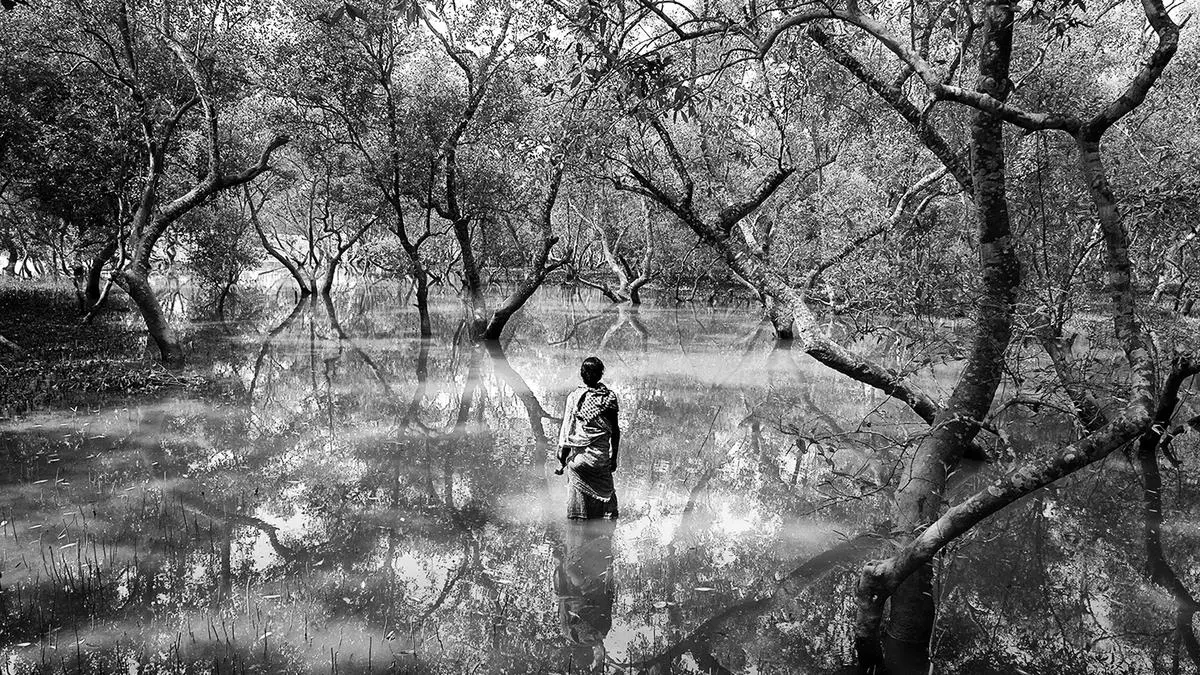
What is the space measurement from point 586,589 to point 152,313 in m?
13.4

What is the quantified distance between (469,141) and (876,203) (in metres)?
14.3

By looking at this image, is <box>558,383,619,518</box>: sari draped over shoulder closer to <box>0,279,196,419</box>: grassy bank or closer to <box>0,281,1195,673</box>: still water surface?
<box>0,281,1195,673</box>: still water surface

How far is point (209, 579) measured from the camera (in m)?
5.81

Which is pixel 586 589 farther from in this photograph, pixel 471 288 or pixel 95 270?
pixel 95 270

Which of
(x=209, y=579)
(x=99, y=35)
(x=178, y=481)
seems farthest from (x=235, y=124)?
(x=209, y=579)

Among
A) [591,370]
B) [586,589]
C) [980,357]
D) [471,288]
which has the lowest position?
[586,589]

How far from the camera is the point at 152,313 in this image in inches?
584

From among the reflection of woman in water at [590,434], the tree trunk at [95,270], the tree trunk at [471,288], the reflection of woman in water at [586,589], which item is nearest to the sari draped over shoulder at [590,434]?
the reflection of woman in water at [590,434]

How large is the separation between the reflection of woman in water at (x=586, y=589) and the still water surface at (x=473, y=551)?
24 mm

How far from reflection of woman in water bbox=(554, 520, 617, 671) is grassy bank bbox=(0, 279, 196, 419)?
9.39m

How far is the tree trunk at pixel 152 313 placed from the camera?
46.7 ft

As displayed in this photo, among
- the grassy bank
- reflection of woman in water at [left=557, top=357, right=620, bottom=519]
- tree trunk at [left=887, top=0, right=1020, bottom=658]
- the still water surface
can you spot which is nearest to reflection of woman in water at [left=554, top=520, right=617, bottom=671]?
the still water surface

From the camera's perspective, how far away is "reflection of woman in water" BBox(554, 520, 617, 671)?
16.7 feet

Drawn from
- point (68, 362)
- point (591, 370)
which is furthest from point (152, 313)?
point (591, 370)
